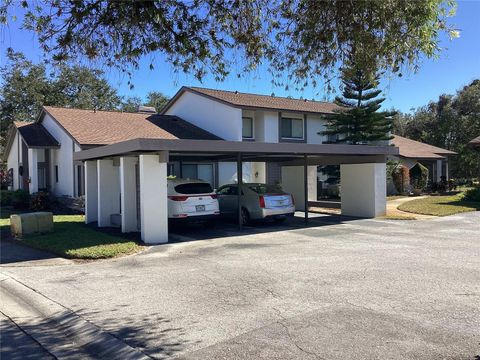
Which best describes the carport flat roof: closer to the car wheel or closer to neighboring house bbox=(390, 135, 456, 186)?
the car wheel

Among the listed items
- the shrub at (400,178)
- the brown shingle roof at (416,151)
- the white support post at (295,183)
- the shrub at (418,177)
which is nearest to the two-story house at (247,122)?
the white support post at (295,183)

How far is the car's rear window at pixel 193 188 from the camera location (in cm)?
1433

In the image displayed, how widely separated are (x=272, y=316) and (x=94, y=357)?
225cm

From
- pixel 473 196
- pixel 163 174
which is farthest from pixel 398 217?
pixel 163 174

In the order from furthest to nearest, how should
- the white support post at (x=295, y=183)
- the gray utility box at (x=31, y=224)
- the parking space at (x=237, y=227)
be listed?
1. the white support post at (x=295, y=183)
2. the parking space at (x=237, y=227)
3. the gray utility box at (x=31, y=224)

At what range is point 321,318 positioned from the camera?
5879mm

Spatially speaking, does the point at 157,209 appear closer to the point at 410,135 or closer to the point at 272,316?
the point at 272,316

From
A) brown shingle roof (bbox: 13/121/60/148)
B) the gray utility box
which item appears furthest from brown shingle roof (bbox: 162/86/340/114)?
the gray utility box

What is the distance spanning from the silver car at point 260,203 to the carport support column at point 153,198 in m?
4.17

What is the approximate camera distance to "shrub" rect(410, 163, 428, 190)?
3160cm

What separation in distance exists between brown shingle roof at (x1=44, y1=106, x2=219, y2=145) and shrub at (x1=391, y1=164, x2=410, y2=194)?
520 inches

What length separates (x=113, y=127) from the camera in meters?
23.8

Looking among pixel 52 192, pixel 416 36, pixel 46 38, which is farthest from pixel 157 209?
pixel 52 192

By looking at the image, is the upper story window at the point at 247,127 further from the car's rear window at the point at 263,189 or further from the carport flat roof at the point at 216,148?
the car's rear window at the point at 263,189
